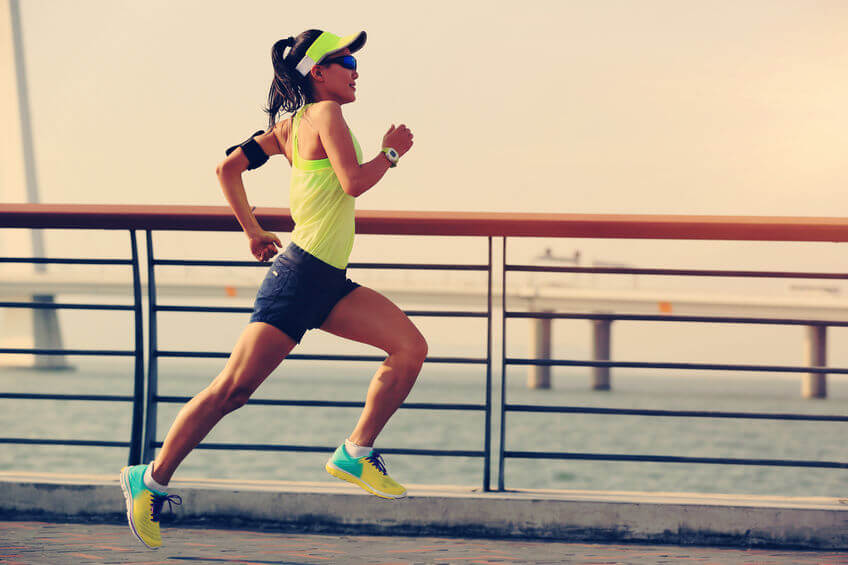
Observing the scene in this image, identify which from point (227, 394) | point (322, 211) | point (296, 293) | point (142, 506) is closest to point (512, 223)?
point (322, 211)

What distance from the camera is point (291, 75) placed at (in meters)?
3.29

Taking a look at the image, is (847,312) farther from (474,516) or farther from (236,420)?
(474,516)

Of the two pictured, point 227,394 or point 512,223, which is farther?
point 512,223

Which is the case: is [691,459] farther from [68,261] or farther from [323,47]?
[68,261]

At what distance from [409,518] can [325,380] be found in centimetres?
8179

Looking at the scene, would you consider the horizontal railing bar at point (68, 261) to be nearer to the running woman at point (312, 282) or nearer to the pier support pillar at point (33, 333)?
the running woman at point (312, 282)

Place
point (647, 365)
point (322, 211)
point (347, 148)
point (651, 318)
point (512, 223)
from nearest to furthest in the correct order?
1. point (347, 148)
2. point (322, 211)
3. point (512, 223)
4. point (651, 318)
5. point (647, 365)

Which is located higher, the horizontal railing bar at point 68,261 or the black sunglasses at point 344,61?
the black sunglasses at point 344,61

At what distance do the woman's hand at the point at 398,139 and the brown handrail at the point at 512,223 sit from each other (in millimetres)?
543

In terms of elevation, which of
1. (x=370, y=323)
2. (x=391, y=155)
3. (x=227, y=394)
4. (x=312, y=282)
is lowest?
(x=227, y=394)

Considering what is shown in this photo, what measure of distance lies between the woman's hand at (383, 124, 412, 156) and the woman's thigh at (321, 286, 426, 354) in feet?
1.69

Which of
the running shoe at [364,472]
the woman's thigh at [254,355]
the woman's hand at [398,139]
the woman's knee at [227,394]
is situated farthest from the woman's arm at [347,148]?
the running shoe at [364,472]

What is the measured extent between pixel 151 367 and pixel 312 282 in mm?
1300

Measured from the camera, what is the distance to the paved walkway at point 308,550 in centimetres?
326
